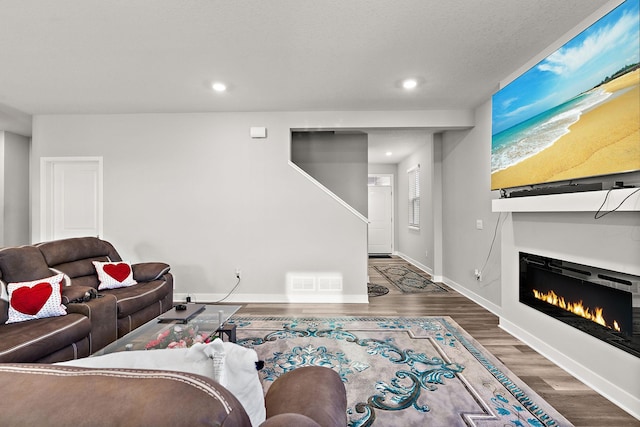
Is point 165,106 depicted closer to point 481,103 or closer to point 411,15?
point 411,15

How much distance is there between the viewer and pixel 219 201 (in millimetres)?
4203

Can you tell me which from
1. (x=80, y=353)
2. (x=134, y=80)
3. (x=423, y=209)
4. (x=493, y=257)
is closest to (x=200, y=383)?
(x=80, y=353)

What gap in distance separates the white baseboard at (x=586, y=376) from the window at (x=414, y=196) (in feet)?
13.0

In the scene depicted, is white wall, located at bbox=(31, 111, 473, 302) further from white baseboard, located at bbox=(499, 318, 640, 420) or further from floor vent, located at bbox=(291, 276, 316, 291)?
white baseboard, located at bbox=(499, 318, 640, 420)

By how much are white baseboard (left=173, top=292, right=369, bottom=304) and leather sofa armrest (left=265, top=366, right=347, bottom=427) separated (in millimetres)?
3045

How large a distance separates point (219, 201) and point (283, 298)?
163 centimetres

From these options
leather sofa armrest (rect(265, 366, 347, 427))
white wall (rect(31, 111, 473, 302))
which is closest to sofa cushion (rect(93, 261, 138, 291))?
white wall (rect(31, 111, 473, 302))

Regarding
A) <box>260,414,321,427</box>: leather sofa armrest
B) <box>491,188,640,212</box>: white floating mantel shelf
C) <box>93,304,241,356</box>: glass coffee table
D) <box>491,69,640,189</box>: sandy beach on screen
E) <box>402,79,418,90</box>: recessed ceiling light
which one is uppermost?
<box>402,79,418,90</box>: recessed ceiling light

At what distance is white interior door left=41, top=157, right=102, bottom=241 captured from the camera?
4.36 metres

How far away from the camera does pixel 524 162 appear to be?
2715 millimetres

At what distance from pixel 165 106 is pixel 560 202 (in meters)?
4.43

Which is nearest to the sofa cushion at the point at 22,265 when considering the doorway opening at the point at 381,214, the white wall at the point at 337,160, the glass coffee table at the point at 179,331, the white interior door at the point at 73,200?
the glass coffee table at the point at 179,331

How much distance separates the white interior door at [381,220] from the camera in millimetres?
8620

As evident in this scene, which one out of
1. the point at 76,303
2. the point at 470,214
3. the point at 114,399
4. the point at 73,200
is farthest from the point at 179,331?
the point at 470,214
